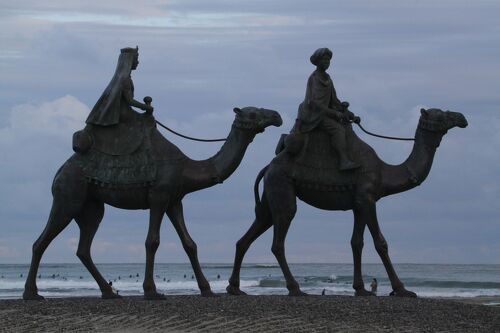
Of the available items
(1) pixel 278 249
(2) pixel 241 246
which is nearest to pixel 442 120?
(1) pixel 278 249

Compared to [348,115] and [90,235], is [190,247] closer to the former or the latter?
[90,235]

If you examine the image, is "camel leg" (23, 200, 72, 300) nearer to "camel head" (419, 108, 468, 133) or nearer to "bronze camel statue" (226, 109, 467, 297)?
"bronze camel statue" (226, 109, 467, 297)

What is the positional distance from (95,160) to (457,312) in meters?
7.31

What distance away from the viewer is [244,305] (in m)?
23.7

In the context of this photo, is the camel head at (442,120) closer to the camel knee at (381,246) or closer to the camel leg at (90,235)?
the camel knee at (381,246)

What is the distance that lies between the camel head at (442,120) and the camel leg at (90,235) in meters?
6.47

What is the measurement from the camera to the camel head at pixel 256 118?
2669 cm

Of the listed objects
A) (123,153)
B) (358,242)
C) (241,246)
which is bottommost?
(241,246)

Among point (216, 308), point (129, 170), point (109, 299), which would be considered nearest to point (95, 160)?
point (129, 170)

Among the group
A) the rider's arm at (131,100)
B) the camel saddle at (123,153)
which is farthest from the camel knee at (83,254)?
the rider's arm at (131,100)

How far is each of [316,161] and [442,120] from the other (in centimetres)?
265

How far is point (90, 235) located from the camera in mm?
26812

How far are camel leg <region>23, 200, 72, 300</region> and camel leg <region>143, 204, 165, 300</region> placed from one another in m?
1.61

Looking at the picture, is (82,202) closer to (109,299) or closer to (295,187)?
(109,299)
